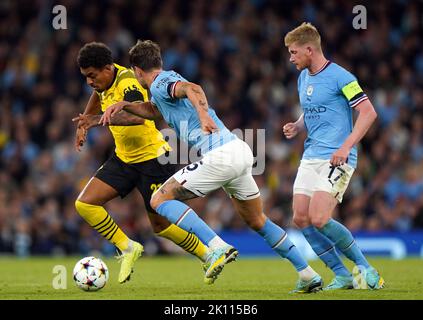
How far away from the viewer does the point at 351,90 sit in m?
8.11

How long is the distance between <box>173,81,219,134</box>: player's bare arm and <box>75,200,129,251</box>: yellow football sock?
6.63 feet

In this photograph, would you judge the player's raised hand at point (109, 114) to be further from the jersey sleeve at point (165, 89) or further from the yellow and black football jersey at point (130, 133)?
the yellow and black football jersey at point (130, 133)

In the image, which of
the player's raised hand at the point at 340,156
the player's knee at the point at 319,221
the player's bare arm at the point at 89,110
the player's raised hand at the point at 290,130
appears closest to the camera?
the player's raised hand at the point at 340,156

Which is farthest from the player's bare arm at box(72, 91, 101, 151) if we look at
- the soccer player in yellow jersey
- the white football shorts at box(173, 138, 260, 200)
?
the white football shorts at box(173, 138, 260, 200)

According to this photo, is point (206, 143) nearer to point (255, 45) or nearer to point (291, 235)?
point (291, 235)

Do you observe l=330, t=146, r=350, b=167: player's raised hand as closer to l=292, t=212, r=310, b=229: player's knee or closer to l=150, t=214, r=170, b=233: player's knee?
l=292, t=212, r=310, b=229: player's knee

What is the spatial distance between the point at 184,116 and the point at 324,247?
184 centimetres

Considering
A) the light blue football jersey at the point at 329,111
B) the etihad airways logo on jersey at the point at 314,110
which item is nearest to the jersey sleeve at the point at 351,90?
the light blue football jersey at the point at 329,111

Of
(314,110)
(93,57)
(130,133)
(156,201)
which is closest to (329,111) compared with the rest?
(314,110)

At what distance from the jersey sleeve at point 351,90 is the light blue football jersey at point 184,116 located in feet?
3.59

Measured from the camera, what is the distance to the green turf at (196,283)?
7.94m

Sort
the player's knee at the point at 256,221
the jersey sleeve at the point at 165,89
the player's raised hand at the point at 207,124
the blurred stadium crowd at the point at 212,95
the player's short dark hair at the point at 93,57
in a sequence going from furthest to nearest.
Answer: the blurred stadium crowd at the point at 212,95 < the player's short dark hair at the point at 93,57 < the player's knee at the point at 256,221 < the jersey sleeve at the point at 165,89 < the player's raised hand at the point at 207,124

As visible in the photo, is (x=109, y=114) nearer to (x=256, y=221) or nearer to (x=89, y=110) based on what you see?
(x=89, y=110)

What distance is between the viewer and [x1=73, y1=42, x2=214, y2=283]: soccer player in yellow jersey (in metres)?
9.15
